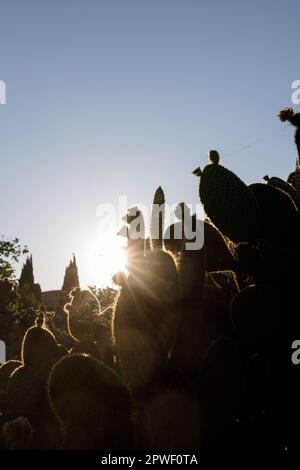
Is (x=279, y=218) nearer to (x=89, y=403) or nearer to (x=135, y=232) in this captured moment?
(x=135, y=232)

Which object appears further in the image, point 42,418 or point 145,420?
point 42,418

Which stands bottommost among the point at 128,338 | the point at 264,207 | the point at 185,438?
the point at 185,438

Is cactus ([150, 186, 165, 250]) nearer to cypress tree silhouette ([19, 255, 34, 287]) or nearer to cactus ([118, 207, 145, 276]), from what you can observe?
cactus ([118, 207, 145, 276])

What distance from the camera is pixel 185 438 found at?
1230 millimetres

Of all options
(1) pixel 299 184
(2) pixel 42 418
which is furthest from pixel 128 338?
(1) pixel 299 184

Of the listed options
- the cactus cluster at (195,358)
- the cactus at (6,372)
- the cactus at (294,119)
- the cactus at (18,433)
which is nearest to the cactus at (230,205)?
the cactus cluster at (195,358)

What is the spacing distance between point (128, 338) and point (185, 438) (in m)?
0.32

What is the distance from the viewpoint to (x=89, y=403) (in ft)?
4.48

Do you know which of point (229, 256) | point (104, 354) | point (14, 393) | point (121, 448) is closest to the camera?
point (121, 448)

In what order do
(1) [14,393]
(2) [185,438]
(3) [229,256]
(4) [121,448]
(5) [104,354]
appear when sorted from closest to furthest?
(2) [185,438] → (4) [121,448] → (3) [229,256] → (1) [14,393] → (5) [104,354]

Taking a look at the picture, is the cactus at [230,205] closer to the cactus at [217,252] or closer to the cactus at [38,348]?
the cactus at [217,252]

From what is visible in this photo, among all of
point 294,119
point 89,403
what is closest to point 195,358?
point 89,403

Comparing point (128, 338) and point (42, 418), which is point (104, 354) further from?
point (128, 338)

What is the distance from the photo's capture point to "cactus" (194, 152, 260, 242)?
145 cm
